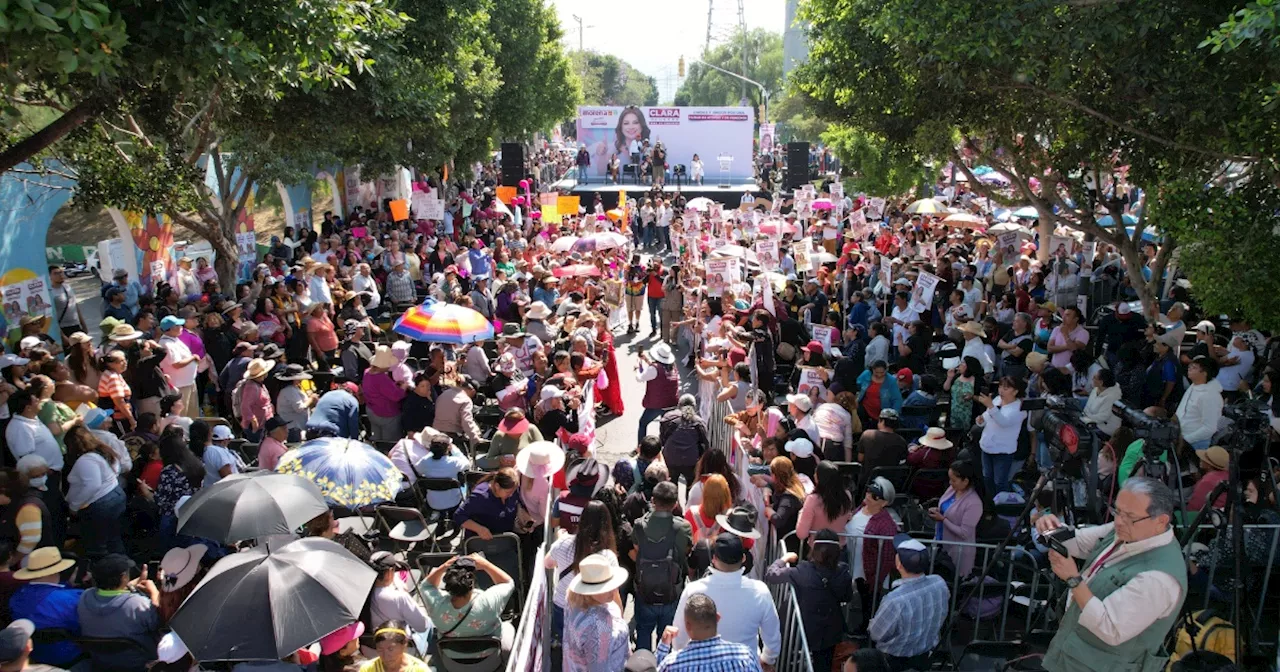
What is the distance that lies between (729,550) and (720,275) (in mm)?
9900

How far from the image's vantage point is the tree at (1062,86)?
8.98 metres

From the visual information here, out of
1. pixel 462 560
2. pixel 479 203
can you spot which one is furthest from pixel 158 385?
pixel 479 203

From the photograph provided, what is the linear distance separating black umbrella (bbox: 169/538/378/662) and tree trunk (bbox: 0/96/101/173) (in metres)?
4.73

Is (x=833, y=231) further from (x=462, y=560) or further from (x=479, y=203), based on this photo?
(x=462, y=560)

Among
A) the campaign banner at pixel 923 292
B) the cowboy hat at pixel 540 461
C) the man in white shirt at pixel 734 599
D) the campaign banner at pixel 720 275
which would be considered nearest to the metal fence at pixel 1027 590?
the man in white shirt at pixel 734 599

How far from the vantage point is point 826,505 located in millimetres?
6801

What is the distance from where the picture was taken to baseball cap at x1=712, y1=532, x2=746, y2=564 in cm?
526

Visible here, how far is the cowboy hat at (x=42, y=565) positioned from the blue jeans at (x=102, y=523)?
123 centimetres

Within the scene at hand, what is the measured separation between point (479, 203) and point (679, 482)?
2232cm

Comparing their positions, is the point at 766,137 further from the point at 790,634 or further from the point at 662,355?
the point at 790,634

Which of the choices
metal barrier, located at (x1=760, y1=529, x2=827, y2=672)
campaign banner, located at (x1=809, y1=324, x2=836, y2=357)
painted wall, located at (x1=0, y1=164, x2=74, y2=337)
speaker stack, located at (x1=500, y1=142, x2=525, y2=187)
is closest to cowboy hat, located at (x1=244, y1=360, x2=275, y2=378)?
painted wall, located at (x1=0, y1=164, x2=74, y2=337)

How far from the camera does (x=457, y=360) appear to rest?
38.8 feet

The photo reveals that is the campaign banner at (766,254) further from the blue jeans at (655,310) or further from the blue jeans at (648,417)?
the blue jeans at (648,417)

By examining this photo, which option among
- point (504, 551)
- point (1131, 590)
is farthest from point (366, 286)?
point (1131, 590)
